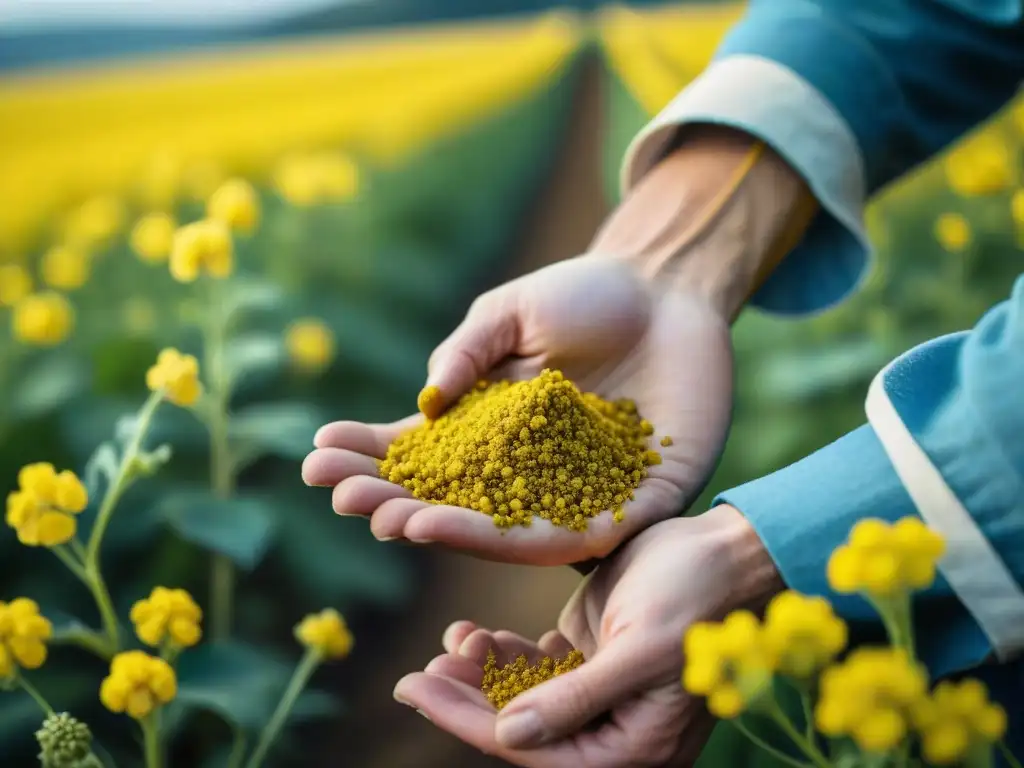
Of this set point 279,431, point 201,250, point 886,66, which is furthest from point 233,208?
point 886,66

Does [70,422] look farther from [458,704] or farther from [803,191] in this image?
[803,191]

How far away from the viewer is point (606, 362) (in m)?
1.10

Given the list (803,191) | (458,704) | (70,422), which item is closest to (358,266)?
(70,422)

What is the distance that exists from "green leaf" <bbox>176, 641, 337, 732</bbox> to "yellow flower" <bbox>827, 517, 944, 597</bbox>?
797 mm

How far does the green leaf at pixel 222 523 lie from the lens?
128 cm

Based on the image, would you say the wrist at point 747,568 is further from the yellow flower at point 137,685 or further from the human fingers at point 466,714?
the yellow flower at point 137,685

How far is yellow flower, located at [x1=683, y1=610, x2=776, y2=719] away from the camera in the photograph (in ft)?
1.80

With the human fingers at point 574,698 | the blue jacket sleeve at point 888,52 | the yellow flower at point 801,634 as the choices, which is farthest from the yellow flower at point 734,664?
the blue jacket sleeve at point 888,52

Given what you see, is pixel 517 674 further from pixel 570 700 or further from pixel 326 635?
pixel 326 635

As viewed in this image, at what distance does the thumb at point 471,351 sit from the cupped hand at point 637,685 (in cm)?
28

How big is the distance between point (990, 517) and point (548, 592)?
145cm

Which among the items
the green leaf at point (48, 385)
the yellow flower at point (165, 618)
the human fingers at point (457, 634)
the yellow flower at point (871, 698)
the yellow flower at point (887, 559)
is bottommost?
the green leaf at point (48, 385)

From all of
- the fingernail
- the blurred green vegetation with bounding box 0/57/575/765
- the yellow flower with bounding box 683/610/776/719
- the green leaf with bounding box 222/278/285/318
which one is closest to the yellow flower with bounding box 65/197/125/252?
the blurred green vegetation with bounding box 0/57/575/765

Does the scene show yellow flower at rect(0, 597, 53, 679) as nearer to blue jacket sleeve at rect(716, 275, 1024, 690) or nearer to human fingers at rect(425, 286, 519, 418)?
human fingers at rect(425, 286, 519, 418)
